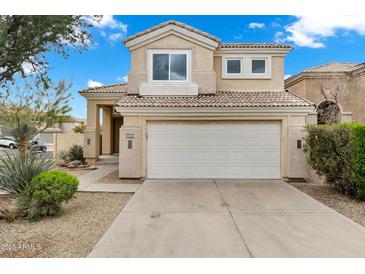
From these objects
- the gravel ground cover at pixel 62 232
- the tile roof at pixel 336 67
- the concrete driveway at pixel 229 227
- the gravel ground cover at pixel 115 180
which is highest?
the tile roof at pixel 336 67

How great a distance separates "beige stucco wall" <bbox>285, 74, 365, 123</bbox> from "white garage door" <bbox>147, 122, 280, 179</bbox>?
1415 cm

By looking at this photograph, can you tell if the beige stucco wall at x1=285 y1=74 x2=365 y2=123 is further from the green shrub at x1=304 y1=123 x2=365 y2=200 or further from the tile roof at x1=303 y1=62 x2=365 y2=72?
the green shrub at x1=304 y1=123 x2=365 y2=200

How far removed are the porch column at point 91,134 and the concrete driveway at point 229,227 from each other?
8634 millimetres

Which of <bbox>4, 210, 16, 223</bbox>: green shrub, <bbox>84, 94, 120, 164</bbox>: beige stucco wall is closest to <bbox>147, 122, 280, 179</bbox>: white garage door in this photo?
<bbox>4, 210, 16, 223</bbox>: green shrub

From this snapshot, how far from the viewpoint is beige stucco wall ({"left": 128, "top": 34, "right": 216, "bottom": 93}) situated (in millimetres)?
12148

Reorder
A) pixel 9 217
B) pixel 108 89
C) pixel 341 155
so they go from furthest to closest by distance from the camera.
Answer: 1. pixel 108 89
2. pixel 341 155
3. pixel 9 217

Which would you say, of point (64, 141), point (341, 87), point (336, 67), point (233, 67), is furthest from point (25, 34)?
point (336, 67)

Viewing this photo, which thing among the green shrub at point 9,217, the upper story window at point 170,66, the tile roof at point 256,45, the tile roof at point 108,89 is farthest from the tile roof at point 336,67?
the green shrub at point 9,217

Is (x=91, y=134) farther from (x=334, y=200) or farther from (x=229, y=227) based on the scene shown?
(x=334, y=200)

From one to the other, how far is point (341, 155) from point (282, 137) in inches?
114

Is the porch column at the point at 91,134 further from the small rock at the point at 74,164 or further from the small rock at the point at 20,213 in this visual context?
the small rock at the point at 20,213

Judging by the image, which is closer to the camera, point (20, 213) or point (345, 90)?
point (20, 213)

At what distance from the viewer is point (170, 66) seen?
12125 mm

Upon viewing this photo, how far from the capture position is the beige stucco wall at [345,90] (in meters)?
21.1
